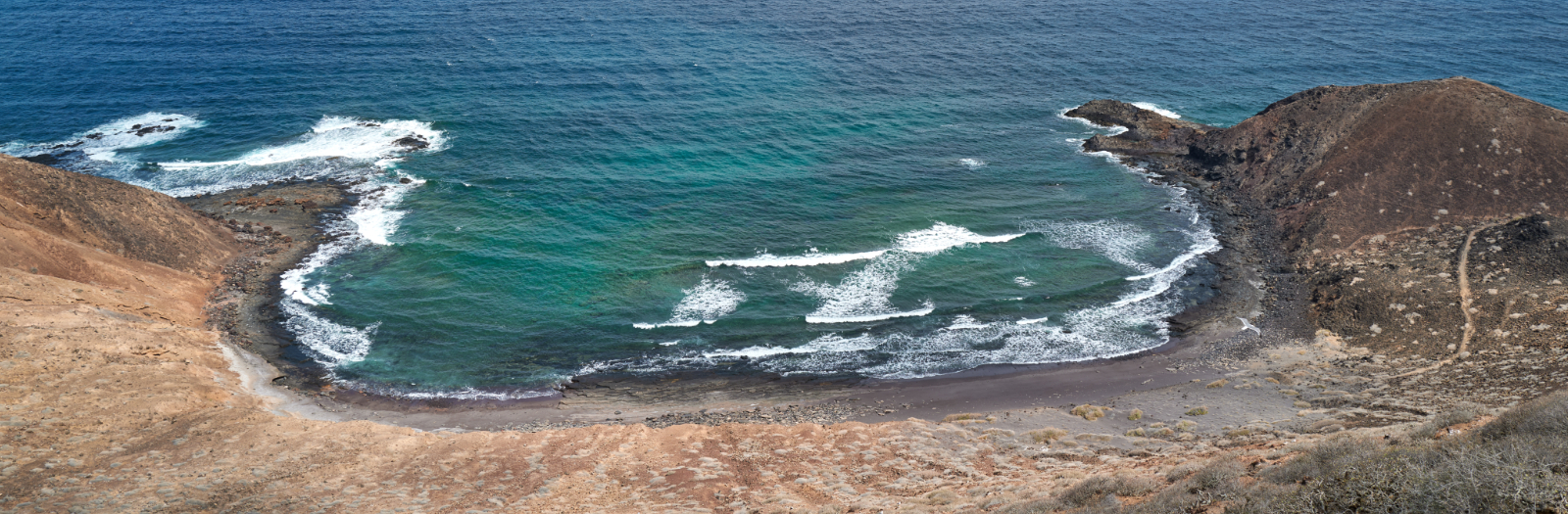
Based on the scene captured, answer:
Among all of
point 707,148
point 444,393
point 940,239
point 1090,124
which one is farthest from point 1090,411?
point 1090,124

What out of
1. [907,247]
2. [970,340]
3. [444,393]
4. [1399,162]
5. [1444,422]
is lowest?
[444,393]

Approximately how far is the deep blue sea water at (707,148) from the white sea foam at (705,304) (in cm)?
22

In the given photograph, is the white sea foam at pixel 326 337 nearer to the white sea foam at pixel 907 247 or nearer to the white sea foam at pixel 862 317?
the white sea foam at pixel 907 247

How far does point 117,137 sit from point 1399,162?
96.4 metres

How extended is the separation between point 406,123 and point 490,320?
35.0 meters

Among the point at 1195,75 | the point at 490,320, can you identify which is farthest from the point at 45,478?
the point at 1195,75

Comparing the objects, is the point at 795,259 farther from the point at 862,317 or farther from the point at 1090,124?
the point at 1090,124

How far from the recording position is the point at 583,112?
75.5 m

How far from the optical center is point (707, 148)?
69062 millimetres

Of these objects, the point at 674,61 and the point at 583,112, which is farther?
the point at 674,61

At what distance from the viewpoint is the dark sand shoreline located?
37.3m

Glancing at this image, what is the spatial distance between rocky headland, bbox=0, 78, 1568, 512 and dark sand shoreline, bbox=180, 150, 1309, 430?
0.61 ft

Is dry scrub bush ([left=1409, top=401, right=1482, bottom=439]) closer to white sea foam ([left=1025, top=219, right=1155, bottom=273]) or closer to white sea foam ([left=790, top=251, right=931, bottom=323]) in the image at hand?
white sea foam ([left=790, top=251, right=931, bottom=323])

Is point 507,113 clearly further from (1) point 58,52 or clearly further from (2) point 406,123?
(1) point 58,52
